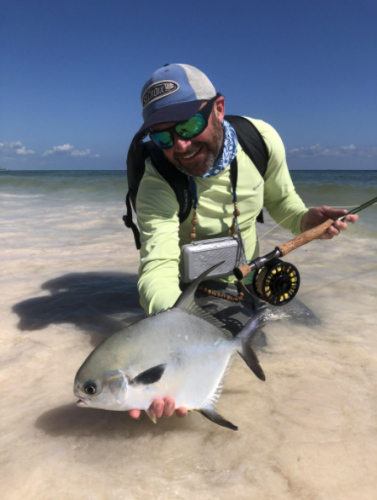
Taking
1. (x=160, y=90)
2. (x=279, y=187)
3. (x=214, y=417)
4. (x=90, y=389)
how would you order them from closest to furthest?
(x=90, y=389)
(x=214, y=417)
(x=160, y=90)
(x=279, y=187)

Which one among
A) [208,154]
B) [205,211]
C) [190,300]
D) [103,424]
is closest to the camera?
[190,300]

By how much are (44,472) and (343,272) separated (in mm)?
3649

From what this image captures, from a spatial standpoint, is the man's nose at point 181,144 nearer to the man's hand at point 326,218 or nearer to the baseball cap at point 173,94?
the baseball cap at point 173,94

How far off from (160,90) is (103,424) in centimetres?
171

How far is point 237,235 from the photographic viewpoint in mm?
2709

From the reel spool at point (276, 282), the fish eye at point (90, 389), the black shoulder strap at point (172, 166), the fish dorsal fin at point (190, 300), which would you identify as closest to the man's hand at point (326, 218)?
the reel spool at point (276, 282)

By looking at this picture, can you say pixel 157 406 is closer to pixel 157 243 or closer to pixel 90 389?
pixel 90 389

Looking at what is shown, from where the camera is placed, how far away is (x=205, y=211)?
2615 mm

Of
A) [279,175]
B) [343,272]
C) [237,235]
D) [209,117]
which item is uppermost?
[209,117]

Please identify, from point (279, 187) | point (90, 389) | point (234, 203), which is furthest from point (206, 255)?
point (90, 389)

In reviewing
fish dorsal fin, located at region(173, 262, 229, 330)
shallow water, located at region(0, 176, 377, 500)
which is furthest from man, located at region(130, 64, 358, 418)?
shallow water, located at region(0, 176, 377, 500)

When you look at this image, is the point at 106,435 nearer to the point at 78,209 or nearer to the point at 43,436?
the point at 43,436

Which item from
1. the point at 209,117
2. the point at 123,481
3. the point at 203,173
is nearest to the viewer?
the point at 123,481

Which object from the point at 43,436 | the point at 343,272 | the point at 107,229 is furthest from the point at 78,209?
the point at 43,436
